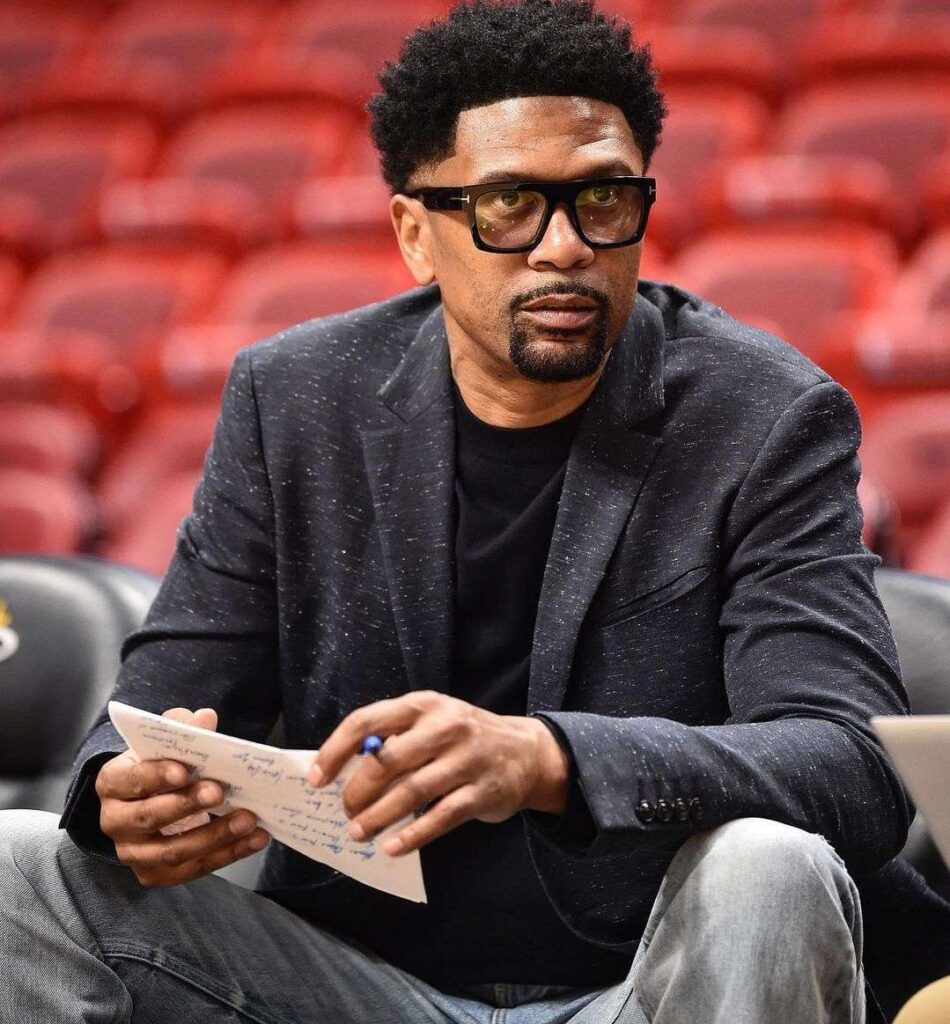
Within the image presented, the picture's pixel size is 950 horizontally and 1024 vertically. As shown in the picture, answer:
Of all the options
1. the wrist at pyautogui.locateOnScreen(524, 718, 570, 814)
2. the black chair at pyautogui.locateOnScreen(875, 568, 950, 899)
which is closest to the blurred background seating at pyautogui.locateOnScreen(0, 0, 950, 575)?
the black chair at pyautogui.locateOnScreen(875, 568, 950, 899)

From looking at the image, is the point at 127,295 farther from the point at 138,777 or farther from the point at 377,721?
the point at 377,721

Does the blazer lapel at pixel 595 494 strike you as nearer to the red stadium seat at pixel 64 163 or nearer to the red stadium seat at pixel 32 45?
the red stadium seat at pixel 64 163

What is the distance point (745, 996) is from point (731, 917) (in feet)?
0.12

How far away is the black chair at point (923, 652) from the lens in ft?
3.34

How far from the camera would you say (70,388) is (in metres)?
2.38

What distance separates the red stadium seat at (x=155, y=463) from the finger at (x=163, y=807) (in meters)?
1.28

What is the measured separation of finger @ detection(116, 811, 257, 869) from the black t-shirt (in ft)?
0.57

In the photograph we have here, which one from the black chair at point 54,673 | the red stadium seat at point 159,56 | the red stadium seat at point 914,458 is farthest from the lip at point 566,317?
the red stadium seat at point 159,56

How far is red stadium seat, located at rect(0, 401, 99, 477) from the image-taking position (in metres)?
2.26

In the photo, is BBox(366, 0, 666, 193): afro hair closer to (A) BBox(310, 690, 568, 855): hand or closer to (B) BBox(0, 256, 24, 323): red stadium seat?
(A) BBox(310, 690, 568, 855): hand

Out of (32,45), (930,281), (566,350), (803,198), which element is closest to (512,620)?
(566,350)

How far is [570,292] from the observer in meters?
0.96

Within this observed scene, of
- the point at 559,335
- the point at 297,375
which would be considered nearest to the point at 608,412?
the point at 559,335

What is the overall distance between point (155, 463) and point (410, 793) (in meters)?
1.53
